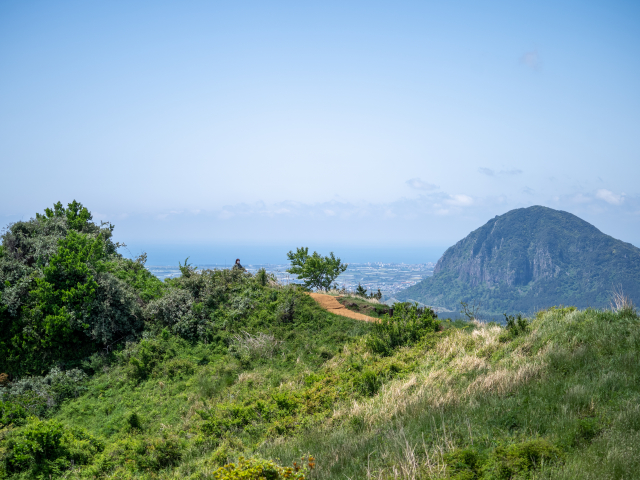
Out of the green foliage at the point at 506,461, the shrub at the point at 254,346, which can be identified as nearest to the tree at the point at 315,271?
the shrub at the point at 254,346

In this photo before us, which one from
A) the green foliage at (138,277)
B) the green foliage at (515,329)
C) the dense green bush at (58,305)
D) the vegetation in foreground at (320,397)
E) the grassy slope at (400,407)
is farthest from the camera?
the green foliage at (138,277)

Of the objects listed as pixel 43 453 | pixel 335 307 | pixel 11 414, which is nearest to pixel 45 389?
pixel 11 414

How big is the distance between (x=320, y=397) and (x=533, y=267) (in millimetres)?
189603

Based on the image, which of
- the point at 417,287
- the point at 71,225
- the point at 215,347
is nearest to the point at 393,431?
the point at 215,347

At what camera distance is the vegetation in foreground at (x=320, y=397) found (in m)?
4.53

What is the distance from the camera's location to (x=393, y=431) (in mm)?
5516

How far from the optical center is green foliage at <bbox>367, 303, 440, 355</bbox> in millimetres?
12698

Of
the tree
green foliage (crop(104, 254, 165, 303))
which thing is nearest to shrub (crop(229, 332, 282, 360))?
green foliage (crop(104, 254, 165, 303))

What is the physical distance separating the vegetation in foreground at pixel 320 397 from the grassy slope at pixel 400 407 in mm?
37

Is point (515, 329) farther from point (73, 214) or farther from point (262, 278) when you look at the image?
point (73, 214)

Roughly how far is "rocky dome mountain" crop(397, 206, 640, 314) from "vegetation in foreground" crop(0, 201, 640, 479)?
11546cm

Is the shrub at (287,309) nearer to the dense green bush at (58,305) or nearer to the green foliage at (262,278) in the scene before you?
the green foliage at (262,278)

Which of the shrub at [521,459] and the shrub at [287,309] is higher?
the shrub at [521,459]

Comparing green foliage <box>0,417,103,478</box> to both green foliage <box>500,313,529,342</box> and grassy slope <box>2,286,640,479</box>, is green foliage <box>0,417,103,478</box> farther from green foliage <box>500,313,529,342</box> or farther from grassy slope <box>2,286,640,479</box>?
green foliage <box>500,313,529,342</box>
